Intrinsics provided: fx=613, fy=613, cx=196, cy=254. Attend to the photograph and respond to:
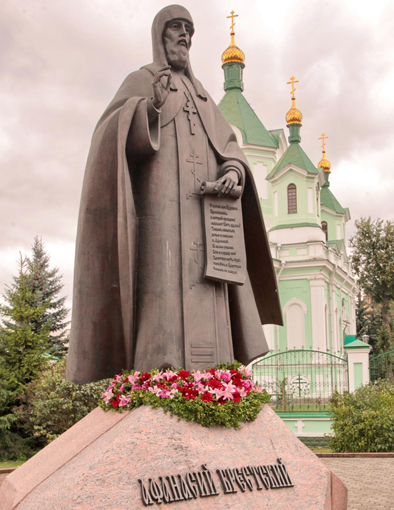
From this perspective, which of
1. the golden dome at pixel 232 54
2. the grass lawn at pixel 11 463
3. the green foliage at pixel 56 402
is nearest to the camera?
the green foliage at pixel 56 402

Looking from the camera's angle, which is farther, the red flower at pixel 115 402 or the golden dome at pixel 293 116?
the golden dome at pixel 293 116

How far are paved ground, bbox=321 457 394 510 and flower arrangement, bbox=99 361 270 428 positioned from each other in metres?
2.22

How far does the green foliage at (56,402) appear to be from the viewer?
42.6 ft

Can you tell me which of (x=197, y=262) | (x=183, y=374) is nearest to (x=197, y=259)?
(x=197, y=262)

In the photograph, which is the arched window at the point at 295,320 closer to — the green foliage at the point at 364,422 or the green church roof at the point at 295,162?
the green church roof at the point at 295,162

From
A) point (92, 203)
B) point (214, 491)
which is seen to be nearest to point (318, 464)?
point (214, 491)

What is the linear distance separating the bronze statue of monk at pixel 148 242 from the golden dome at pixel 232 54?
3072 cm

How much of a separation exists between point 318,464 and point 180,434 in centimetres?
102

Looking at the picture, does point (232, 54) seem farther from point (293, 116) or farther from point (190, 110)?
point (190, 110)

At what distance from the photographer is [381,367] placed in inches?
582

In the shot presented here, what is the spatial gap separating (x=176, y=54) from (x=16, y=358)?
12.7 m

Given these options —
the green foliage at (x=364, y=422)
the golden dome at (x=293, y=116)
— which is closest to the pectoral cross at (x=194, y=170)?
the green foliage at (x=364, y=422)

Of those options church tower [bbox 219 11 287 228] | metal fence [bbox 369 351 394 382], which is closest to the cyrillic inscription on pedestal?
metal fence [bbox 369 351 394 382]

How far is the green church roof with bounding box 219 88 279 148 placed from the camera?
108 feet
